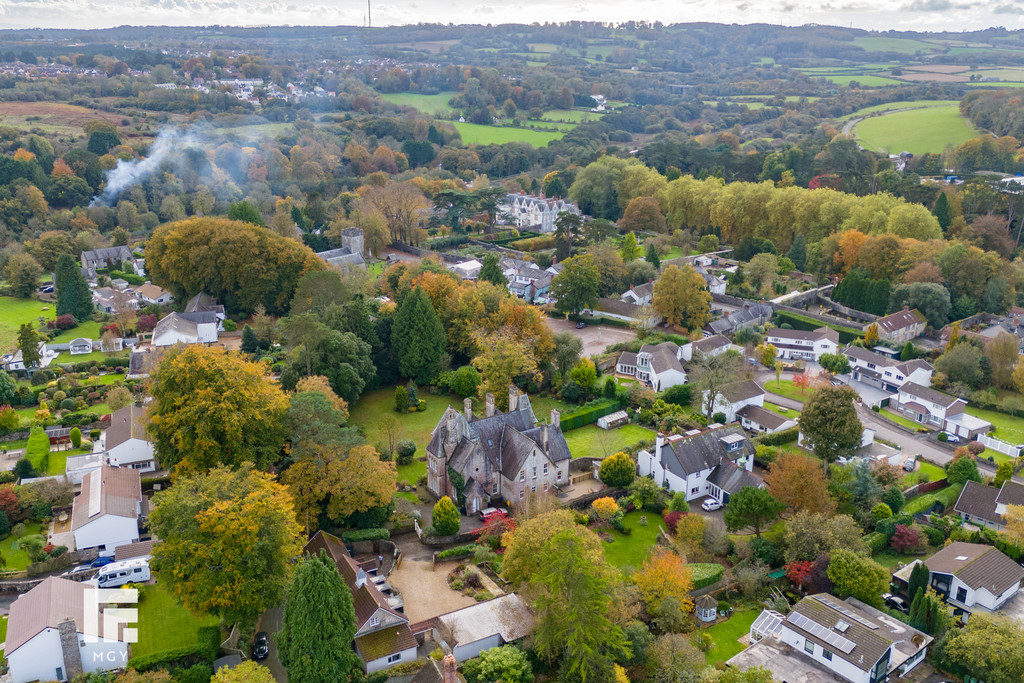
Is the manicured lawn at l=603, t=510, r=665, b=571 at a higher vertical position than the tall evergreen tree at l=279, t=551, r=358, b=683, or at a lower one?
lower

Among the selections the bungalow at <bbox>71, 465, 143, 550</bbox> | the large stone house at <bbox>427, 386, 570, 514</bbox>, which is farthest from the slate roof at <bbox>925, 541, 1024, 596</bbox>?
the bungalow at <bbox>71, 465, 143, 550</bbox>

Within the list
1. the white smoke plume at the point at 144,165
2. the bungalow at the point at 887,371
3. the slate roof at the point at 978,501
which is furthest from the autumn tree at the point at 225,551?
the white smoke plume at the point at 144,165

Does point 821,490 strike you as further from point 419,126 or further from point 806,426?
point 419,126

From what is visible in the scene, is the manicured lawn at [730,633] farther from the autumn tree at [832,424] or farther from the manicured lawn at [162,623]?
the manicured lawn at [162,623]

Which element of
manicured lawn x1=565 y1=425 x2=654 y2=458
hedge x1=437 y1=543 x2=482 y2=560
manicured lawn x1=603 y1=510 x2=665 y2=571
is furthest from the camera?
manicured lawn x1=565 y1=425 x2=654 y2=458

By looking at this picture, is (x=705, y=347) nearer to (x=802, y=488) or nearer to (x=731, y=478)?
(x=731, y=478)

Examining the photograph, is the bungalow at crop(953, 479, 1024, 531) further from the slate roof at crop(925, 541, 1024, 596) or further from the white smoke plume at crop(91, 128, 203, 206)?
the white smoke plume at crop(91, 128, 203, 206)
